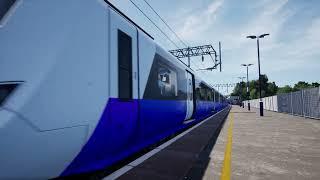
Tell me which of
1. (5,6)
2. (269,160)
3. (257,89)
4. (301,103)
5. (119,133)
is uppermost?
(257,89)

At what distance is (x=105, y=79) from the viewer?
4.91m

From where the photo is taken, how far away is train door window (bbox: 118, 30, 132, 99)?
5.57 m

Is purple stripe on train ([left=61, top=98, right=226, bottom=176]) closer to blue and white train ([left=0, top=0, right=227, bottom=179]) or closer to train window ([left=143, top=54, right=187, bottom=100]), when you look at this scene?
blue and white train ([left=0, top=0, right=227, bottom=179])

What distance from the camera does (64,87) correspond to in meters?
3.91

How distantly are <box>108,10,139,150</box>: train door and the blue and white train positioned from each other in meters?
0.02

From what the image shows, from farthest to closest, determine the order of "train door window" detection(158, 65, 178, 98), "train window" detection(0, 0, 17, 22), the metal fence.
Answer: the metal fence → "train door window" detection(158, 65, 178, 98) → "train window" detection(0, 0, 17, 22)

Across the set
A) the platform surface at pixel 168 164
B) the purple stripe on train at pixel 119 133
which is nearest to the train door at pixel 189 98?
the platform surface at pixel 168 164

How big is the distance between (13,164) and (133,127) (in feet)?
10.0

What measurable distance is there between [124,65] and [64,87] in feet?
6.59

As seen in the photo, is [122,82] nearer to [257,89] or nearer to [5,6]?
[5,6]

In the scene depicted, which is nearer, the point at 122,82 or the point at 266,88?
the point at 122,82

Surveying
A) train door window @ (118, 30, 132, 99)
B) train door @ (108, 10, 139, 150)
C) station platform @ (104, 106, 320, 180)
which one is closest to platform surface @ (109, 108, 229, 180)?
station platform @ (104, 106, 320, 180)

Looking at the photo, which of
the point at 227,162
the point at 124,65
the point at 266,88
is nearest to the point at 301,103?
the point at 227,162

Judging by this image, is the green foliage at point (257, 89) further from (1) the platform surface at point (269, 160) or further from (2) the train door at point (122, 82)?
(2) the train door at point (122, 82)
